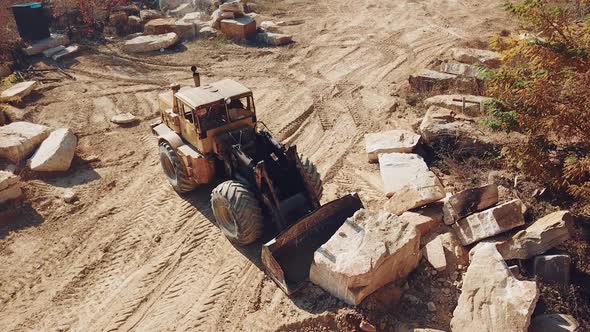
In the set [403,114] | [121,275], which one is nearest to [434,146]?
[403,114]

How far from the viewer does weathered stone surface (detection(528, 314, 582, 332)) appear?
213 inches

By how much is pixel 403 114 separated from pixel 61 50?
468 inches

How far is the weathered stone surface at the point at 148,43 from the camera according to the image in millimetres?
A: 16594

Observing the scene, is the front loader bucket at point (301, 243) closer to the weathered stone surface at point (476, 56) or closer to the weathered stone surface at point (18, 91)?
the weathered stone surface at point (476, 56)

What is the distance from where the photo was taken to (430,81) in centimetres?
1256

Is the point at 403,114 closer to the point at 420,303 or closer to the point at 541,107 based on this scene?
the point at 541,107

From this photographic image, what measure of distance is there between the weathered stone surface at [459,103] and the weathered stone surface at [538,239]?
4999 millimetres

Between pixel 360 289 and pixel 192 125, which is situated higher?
pixel 192 125

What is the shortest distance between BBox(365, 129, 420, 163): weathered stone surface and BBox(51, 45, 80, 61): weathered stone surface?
11384 millimetres

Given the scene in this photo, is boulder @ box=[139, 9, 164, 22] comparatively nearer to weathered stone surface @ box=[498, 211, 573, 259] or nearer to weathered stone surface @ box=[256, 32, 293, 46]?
weathered stone surface @ box=[256, 32, 293, 46]

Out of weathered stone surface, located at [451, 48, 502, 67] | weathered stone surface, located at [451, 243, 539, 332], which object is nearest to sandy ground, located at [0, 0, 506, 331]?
weathered stone surface, located at [451, 48, 502, 67]

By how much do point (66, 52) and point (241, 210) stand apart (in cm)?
1237

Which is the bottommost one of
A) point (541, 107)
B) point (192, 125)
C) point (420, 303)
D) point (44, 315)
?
point (44, 315)

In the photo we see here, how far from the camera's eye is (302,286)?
260 inches
